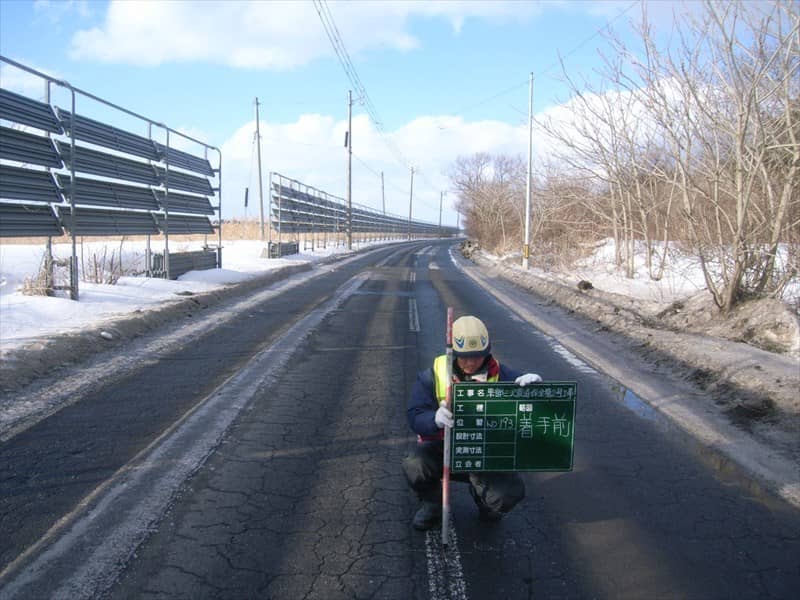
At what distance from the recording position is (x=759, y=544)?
4258mm

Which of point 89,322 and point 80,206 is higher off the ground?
point 80,206

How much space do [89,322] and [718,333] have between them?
10723 mm

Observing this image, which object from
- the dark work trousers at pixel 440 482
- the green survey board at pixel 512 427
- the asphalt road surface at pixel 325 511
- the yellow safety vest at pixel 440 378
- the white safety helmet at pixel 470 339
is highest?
the white safety helmet at pixel 470 339

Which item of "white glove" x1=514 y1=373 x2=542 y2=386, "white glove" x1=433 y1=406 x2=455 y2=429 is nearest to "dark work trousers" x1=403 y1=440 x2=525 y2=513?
"white glove" x1=433 y1=406 x2=455 y2=429

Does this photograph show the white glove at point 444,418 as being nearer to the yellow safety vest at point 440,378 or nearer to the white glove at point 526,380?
the yellow safety vest at point 440,378

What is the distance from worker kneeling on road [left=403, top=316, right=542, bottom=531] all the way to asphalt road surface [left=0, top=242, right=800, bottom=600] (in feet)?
0.61

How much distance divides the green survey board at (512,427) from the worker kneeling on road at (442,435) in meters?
0.13

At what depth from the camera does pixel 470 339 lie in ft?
13.6

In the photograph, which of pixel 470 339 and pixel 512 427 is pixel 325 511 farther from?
pixel 470 339

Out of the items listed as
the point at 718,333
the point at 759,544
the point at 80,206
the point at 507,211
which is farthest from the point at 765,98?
the point at 507,211

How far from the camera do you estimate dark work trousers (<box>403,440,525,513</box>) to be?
14.0 ft

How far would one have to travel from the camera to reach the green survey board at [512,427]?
13.4 ft

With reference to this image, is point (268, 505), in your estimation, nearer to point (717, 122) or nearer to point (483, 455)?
point (483, 455)

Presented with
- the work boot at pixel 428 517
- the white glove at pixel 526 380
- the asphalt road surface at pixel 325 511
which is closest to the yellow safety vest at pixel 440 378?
the white glove at pixel 526 380
